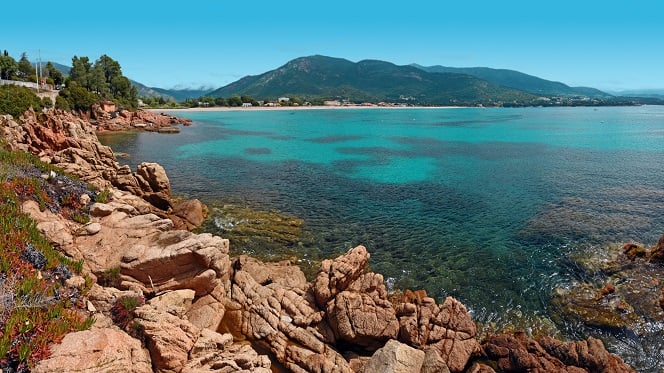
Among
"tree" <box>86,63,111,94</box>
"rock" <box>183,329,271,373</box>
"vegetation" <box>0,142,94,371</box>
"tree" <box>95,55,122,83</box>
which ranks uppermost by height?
"tree" <box>95,55,122,83</box>

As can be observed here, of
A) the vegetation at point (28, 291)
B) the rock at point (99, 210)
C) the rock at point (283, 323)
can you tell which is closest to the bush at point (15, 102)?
the rock at point (99, 210)

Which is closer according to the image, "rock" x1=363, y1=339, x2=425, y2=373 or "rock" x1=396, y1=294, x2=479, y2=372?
"rock" x1=363, y1=339, x2=425, y2=373

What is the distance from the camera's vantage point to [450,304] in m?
19.4

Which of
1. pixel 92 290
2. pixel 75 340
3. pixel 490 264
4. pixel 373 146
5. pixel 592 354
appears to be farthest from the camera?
pixel 373 146

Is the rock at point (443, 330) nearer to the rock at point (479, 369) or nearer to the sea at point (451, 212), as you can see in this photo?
the rock at point (479, 369)

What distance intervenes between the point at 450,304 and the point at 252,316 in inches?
392

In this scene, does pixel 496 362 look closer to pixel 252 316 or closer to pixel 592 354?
pixel 592 354

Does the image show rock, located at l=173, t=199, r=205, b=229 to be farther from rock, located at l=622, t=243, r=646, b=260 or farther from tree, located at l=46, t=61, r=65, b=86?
tree, located at l=46, t=61, r=65, b=86

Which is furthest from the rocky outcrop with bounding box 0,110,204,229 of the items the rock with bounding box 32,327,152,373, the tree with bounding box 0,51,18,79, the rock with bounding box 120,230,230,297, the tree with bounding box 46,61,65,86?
the tree with bounding box 46,61,65,86

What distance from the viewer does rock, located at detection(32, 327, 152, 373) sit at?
10523 millimetres

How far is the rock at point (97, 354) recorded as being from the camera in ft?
34.5

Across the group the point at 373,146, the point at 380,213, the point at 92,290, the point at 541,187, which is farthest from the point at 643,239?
the point at 373,146

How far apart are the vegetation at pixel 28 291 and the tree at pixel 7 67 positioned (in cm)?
12347

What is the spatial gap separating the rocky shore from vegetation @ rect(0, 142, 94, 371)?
0.83 metres
